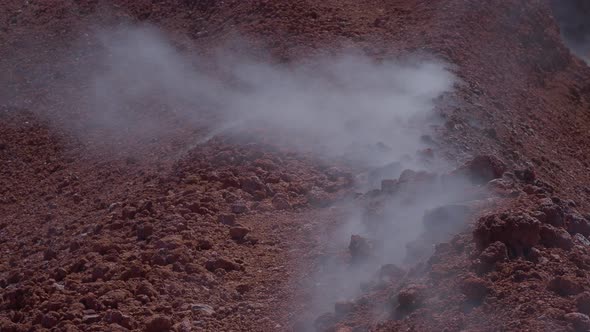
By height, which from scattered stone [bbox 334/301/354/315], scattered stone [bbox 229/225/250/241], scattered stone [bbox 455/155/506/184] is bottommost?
scattered stone [bbox 334/301/354/315]

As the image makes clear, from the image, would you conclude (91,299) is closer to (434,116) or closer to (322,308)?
(322,308)

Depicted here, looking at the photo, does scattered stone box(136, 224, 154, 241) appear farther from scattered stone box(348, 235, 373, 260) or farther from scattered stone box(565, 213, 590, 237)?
scattered stone box(565, 213, 590, 237)

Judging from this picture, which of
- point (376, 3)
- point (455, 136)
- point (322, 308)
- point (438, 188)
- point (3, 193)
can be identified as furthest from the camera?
point (376, 3)

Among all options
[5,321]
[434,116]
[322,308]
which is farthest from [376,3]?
[5,321]

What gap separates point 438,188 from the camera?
589 centimetres

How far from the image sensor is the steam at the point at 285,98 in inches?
296

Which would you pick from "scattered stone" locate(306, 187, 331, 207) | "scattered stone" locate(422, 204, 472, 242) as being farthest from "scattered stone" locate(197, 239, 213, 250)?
"scattered stone" locate(422, 204, 472, 242)

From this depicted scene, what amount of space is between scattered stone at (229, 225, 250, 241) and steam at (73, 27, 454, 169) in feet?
4.94

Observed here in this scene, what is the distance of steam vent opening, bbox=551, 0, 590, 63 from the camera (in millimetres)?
15641

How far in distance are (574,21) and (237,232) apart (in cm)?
1212

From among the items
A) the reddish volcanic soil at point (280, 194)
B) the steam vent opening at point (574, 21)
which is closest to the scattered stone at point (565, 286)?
the reddish volcanic soil at point (280, 194)

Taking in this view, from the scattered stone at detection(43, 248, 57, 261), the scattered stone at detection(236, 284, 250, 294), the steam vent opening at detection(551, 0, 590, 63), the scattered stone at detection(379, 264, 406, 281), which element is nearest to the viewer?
the scattered stone at detection(379, 264, 406, 281)

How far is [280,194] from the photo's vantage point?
21.7 feet

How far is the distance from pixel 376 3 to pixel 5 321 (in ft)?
24.0
